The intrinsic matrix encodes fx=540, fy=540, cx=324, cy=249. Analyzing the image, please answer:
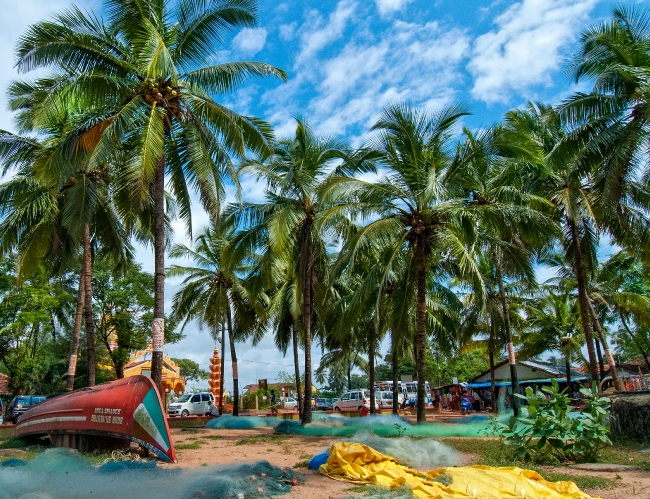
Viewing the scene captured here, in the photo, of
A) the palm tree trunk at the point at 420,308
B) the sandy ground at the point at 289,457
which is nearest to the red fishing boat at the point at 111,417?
the sandy ground at the point at 289,457

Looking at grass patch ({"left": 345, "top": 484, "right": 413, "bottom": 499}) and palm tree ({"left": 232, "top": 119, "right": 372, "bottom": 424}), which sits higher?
palm tree ({"left": 232, "top": 119, "right": 372, "bottom": 424})

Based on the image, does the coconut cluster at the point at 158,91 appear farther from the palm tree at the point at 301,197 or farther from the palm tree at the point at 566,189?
the palm tree at the point at 566,189

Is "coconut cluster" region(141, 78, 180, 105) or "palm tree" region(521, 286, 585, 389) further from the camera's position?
"palm tree" region(521, 286, 585, 389)

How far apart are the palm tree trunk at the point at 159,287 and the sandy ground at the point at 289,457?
2.13m

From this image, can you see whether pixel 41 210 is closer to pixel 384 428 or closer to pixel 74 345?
pixel 74 345

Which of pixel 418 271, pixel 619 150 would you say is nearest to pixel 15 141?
pixel 418 271

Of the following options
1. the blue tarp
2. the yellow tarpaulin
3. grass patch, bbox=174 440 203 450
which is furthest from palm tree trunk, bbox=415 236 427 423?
the blue tarp

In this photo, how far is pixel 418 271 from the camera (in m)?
16.3

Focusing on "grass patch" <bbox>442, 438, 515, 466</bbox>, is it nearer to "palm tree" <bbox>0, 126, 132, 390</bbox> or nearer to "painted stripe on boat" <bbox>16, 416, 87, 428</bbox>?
"painted stripe on boat" <bbox>16, 416, 87, 428</bbox>

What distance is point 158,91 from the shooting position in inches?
507

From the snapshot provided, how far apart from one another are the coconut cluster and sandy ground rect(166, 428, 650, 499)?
8.24 m

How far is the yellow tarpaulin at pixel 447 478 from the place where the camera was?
21.2ft

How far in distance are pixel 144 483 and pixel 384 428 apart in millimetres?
10108

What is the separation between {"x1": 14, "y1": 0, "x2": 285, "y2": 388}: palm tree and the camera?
1183 cm
